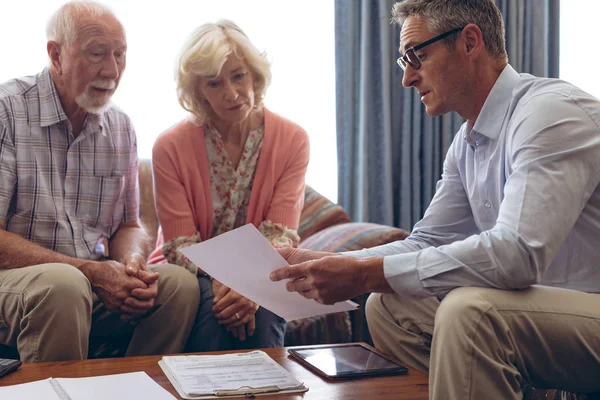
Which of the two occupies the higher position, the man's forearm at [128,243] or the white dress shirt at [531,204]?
the white dress shirt at [531,204]

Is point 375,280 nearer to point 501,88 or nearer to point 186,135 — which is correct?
point 501,88

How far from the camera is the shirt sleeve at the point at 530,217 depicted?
1181 mm

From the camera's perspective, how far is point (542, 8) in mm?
3314

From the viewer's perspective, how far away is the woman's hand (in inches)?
73.0

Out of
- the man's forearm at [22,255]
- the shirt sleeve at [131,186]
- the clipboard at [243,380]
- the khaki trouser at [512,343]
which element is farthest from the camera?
the shirt sleeve at [131,186]

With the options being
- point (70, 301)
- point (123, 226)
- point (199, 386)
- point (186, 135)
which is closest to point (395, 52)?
point (186, 135)

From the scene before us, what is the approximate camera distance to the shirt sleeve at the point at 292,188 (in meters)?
2.12

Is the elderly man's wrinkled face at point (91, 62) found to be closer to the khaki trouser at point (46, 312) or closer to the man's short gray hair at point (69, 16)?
the man's short gray hair at point (69, 16)

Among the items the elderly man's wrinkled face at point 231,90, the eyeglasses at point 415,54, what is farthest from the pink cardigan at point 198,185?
the eyeglasses at point 415,54

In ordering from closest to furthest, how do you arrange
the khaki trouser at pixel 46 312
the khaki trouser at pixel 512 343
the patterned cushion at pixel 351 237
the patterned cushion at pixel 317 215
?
the khaki trouser at pixel 512 343, the khaki trouser at pixel 46 312, the patterned cushion at pixel 351 237, the patterned cushion at pixel 317 215

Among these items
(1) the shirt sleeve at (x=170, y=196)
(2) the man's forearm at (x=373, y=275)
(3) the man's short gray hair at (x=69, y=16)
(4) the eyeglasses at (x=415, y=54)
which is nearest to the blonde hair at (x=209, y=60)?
(1) the shirt sleeve at (x=170, y=196)

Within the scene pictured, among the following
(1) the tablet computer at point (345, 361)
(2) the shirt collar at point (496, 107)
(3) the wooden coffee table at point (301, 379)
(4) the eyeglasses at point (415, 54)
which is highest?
(4) the eyeglasses at point (415, 54)

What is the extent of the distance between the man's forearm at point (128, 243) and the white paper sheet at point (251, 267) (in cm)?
70

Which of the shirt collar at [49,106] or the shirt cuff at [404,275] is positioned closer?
the shirt cuff at [404,275]
